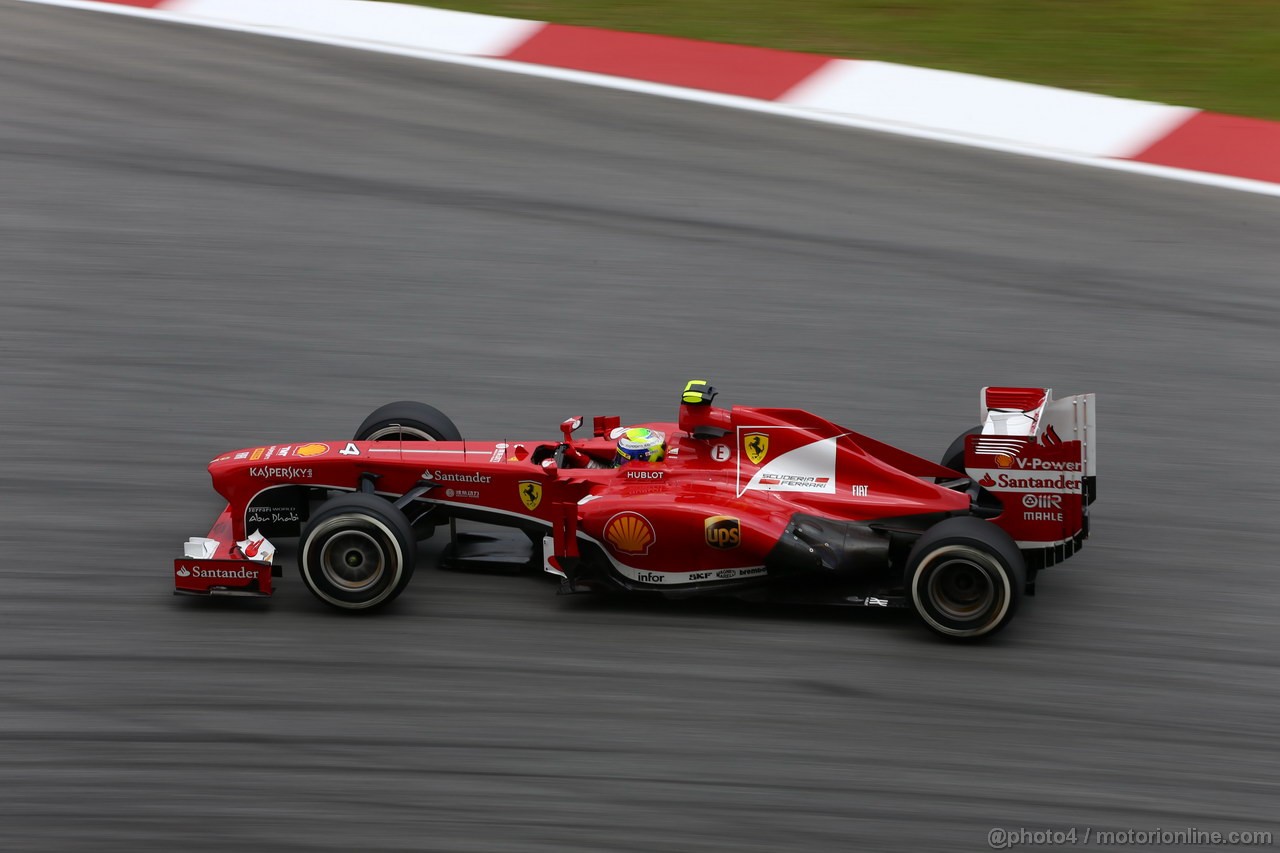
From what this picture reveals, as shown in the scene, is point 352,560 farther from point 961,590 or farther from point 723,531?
point 961,590

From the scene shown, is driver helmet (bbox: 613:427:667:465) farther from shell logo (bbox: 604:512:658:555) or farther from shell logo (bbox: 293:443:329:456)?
shell logo (bbox: 293:443:329:456)

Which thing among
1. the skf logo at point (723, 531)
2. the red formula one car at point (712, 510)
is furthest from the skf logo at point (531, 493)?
the skf logo at point (723, 531)

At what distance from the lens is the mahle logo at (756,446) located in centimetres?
674

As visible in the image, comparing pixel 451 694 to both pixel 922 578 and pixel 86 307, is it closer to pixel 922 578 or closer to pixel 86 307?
pixel 922 578

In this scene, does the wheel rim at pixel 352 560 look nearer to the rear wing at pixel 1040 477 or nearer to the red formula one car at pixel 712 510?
the red formula one car at pixel 712 510

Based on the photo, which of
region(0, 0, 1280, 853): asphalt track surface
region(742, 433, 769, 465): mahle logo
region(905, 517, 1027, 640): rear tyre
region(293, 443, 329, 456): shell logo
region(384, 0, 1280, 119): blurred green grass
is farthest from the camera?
region(384, 0, 1280, 119): blurred green grass

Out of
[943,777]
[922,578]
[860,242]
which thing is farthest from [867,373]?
[943,777]

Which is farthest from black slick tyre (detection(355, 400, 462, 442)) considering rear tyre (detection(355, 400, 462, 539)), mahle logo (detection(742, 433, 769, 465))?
mahle logo (detection(742, 433, 769, 465))

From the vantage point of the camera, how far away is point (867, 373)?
8992 mm

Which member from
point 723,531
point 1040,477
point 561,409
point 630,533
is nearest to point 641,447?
point 630,533

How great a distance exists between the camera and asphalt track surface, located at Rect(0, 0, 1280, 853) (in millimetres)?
5586

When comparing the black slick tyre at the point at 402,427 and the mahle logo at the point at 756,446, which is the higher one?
the black slick tyre at the point at 402,427

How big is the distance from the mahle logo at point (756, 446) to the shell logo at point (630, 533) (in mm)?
584

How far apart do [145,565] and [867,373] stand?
4.23m
